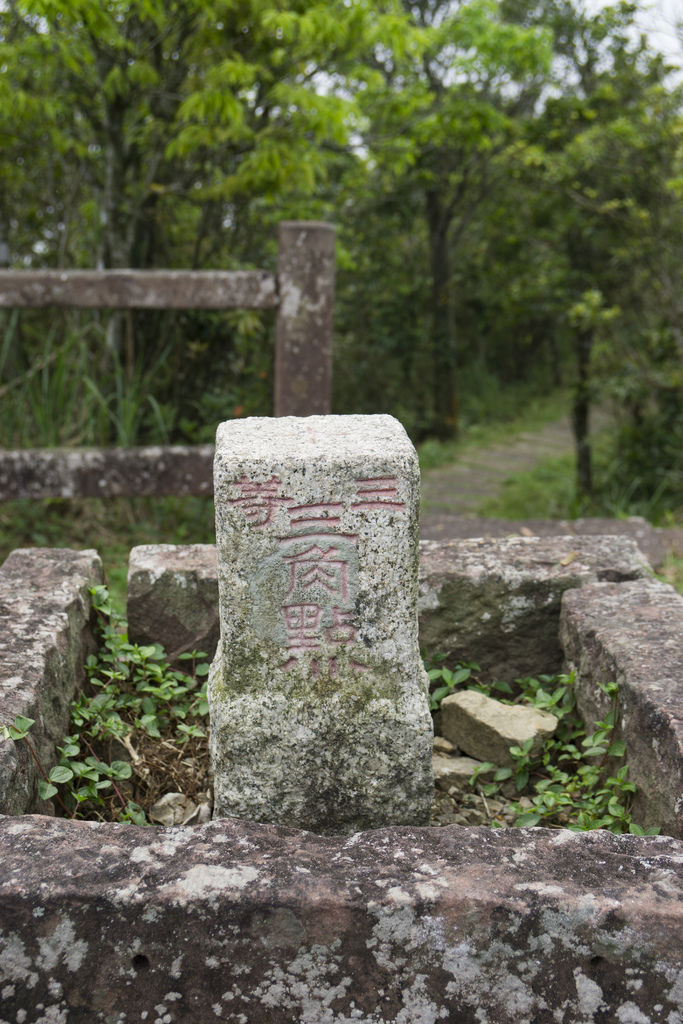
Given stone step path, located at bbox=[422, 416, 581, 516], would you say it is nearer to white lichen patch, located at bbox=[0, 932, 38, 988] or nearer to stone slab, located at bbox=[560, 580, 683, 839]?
stone slab, located at bbox=[560, 580, 683, 839]

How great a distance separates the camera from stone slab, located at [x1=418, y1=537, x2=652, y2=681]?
8.20 feet

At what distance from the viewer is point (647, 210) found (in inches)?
255

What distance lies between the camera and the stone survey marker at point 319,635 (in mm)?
1766

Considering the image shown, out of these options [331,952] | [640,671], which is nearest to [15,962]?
[331,952]

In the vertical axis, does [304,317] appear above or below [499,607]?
above

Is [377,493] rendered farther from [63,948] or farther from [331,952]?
[63,948]

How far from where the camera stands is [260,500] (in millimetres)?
1756

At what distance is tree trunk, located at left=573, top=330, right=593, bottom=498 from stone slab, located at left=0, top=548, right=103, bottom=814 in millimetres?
5570

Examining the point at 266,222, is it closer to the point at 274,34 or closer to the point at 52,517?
the point at 274,34

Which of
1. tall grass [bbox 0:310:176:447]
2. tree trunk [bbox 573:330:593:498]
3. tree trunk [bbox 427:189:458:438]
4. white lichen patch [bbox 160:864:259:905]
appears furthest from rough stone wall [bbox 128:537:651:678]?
tree trunk [bbox 427:189:458:438]

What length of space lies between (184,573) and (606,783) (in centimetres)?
119

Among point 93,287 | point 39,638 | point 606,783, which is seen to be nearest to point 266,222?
point 93,287

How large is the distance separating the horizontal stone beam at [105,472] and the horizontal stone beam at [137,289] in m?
0.60

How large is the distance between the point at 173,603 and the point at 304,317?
174cm
